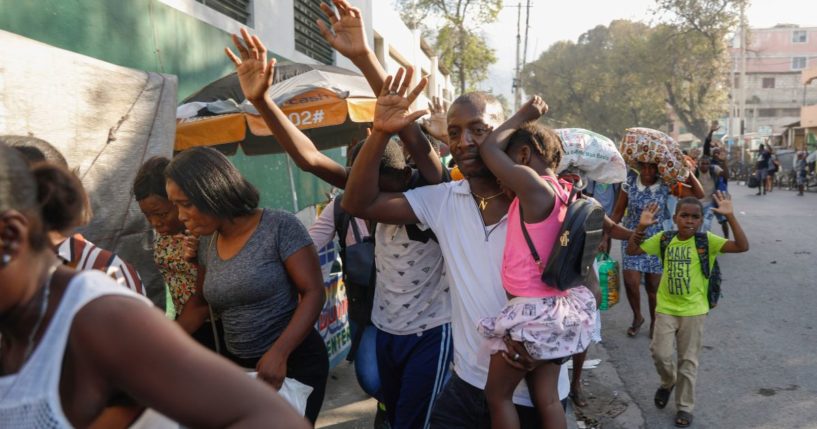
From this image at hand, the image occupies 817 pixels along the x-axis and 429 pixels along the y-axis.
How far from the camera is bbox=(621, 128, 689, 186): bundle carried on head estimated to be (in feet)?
18.2

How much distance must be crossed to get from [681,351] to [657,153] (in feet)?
6.28

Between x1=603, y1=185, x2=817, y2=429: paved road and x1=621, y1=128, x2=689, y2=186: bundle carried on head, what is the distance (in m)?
1.61

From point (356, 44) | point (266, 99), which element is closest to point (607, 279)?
point (356, 44)

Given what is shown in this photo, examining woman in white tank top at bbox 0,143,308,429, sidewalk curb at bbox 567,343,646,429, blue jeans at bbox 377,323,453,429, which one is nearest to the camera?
woman in white tank top at bbox 0,143,308,429

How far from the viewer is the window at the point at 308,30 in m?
12.1

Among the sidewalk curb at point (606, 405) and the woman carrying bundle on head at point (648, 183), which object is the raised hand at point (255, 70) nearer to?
the sidewalk curb at point (606, 405)

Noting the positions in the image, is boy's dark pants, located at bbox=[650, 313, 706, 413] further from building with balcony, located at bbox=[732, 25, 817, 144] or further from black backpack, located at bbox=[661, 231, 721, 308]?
building with balcony, located at bbox=[732, 25, 817, 144]

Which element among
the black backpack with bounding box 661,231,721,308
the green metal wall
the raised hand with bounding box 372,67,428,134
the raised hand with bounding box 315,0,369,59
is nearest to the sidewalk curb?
A: the black backpack with bounding box 661,231,721,308

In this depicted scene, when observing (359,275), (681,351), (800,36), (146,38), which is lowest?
(681,351)

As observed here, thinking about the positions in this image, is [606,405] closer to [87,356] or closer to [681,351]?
[681,351]

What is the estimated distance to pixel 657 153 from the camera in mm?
5559

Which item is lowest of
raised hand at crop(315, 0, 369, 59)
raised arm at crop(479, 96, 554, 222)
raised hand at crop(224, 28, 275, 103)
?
raised arm at crop(479, 96, 554, 222)

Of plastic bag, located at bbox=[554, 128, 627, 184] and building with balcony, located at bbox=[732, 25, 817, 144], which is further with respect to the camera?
building with balcony, located at bbox=[732, 25, 817, 144]

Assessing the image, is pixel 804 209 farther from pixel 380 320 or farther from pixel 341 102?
pixel 380 320
